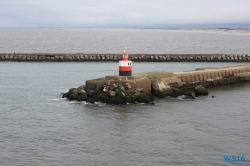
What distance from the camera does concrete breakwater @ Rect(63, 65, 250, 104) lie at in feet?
72.1

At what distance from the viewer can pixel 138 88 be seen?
2323 cm

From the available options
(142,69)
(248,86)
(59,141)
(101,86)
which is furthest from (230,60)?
(59,141)

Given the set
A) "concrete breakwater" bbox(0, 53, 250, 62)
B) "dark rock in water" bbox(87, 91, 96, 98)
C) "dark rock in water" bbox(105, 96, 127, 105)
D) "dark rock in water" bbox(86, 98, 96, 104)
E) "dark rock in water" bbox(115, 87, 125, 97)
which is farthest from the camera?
"concrete breakwater" bbox(0, 53, 250, 62)

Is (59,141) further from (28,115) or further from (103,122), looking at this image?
(28,115)

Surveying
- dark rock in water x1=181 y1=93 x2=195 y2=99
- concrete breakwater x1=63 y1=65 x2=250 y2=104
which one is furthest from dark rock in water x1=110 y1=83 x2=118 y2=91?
dark rock in water x1=181 y1=93 x2=195 y2=99

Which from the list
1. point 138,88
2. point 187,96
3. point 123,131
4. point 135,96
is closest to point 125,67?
point 138,88

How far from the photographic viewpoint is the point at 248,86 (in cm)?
2900

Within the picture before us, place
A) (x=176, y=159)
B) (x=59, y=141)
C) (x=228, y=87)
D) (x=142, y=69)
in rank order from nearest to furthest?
(x=176, y=159), (x=59, y=141), (x=228, y=87), (x=142, y=69)

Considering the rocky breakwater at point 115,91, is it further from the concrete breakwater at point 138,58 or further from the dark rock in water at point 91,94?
the concrete breakwater at point 138,58

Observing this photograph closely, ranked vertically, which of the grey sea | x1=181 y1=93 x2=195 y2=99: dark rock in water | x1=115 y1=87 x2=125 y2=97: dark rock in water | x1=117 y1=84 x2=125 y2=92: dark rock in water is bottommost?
the grey sea

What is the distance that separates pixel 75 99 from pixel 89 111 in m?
2.47

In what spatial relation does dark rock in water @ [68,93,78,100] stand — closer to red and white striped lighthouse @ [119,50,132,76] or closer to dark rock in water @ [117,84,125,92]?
dark rock in water @ [117,84,125,92]

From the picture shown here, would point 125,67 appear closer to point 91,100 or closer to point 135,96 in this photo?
point 135,96

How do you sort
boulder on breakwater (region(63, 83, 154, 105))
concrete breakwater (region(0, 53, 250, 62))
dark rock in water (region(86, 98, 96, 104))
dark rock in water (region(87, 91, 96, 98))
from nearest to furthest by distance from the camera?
boulder on breakwater (region(63, 83, 154, 105)), dark rock in water (region(86, 98, 96, 104)), dark rock in water (region(87, 91, 96, 98)), concrete breakwater (region(0, 53, 250, 62))
